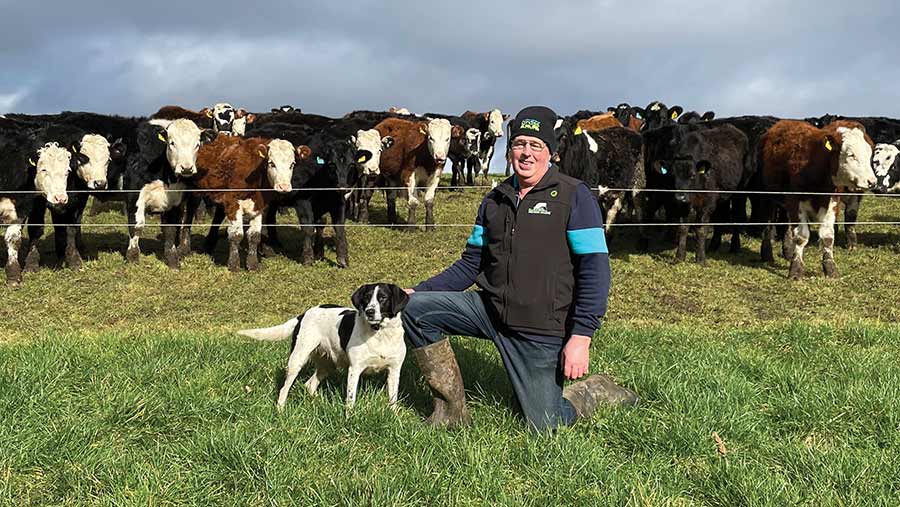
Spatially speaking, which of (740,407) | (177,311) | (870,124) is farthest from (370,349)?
(870,124)

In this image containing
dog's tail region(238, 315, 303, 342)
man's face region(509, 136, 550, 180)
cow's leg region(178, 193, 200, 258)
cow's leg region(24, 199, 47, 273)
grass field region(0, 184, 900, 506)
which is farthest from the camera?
cow's leg region(178, 193, 200, 258)

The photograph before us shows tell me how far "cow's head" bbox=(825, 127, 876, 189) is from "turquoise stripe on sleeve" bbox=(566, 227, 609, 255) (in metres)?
7.87

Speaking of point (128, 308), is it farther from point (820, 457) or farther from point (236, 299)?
point (820, 457)

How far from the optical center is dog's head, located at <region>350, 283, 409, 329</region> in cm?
403

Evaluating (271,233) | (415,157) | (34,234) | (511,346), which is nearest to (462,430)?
(511,346)

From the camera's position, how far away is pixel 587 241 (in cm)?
391

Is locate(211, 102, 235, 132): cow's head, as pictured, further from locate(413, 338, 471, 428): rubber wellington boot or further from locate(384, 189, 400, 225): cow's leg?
locate(413, 338, 471, 428): rubber wellington boot

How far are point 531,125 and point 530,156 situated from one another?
0.18 m

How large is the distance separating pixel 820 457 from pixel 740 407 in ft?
2.30

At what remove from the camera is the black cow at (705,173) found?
11.6m

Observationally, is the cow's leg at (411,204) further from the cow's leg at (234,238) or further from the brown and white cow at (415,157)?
the cow's leg at (234,238)

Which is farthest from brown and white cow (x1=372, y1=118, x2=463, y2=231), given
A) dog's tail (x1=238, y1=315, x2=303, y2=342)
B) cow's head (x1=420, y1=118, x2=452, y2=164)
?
dog's tail (x1=238, y1=315, x2=303, y2=342)

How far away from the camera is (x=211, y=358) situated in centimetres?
539

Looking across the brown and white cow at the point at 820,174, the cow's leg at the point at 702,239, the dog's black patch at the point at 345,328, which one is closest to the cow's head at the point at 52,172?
the dog's black patch at the point at 345,328
